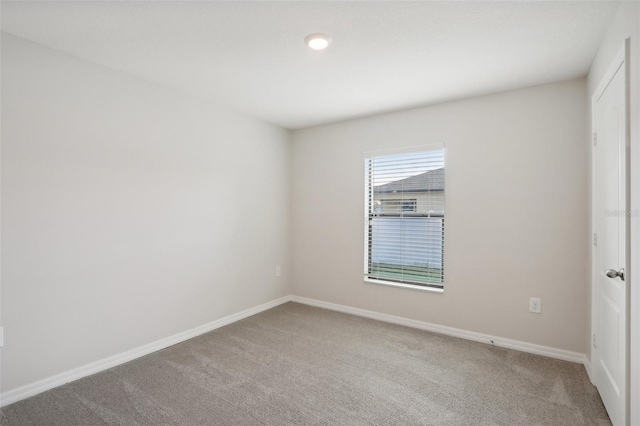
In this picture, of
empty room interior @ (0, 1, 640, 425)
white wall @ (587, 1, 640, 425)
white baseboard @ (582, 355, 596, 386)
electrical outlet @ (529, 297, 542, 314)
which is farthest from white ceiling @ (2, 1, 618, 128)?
white baseboard @ (582, 355, 596, 386)

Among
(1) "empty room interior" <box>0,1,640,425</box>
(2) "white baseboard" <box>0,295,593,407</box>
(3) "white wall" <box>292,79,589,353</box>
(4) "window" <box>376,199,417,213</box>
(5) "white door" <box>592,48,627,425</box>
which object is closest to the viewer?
(5) "white door" <box>592,48,627,425</box>

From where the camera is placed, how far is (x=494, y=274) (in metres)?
3.07

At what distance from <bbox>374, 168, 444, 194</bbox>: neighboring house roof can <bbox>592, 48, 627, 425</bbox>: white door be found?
132 centimetres

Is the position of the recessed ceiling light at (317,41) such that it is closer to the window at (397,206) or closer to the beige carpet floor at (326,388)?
the window at (397,206)

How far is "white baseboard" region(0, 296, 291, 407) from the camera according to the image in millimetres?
2146

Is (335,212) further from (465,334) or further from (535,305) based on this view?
(535,305)

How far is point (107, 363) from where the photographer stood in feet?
8.50

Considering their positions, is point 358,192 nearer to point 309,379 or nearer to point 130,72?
point 309,379

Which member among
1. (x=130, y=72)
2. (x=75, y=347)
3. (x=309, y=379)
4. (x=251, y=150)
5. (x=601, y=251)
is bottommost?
(x=309, y=379)

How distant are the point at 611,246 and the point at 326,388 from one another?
2.06m

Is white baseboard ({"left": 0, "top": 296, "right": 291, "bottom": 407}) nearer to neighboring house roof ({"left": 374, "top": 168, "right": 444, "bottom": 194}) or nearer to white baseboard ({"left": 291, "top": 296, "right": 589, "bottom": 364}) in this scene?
white baseboard ({"left": 291, "top": 296, "right": 589, "bottom": 364})

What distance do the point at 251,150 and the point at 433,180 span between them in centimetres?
213

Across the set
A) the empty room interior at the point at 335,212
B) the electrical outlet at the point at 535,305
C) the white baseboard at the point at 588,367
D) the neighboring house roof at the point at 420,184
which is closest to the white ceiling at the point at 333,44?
the empty room interior at the point at 335,212


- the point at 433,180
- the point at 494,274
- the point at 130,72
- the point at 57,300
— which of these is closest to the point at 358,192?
the point at 433,180
